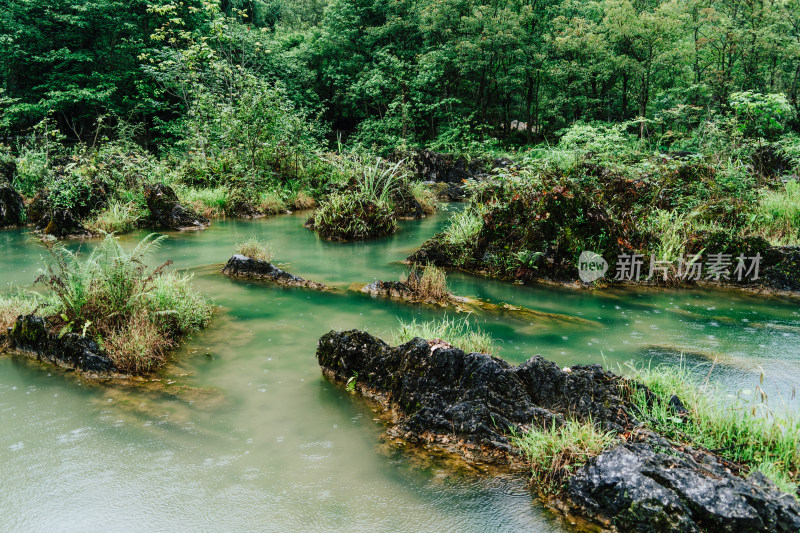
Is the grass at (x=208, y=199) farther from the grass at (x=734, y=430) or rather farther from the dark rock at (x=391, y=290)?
the grass at (x=734, y=430)

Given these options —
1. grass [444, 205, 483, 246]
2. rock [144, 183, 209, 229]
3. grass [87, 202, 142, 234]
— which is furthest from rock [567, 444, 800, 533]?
rock [144, 183, 209, 229]

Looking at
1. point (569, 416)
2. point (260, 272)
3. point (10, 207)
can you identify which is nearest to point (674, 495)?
point (569, 416)

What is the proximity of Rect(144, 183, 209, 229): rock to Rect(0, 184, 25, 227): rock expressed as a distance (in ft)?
10.2

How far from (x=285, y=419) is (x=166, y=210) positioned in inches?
395

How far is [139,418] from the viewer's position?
3.80m

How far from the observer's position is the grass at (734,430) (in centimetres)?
285

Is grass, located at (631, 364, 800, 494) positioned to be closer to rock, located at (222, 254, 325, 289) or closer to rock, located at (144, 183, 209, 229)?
rock, located at (222, 254, 325, 289)

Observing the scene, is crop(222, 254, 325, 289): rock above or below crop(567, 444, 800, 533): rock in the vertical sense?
above

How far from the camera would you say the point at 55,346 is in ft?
15.4

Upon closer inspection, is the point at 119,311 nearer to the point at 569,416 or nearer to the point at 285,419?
the point at 285,419

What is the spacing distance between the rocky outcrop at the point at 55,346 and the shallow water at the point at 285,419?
0.15 meters

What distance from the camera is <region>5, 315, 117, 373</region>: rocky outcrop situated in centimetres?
451

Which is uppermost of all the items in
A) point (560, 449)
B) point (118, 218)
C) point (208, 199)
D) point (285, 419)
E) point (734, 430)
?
point (208, 199)

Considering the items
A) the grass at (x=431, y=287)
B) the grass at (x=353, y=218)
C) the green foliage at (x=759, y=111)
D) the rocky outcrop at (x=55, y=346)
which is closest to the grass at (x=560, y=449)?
the grass at (x=431, y=287)
